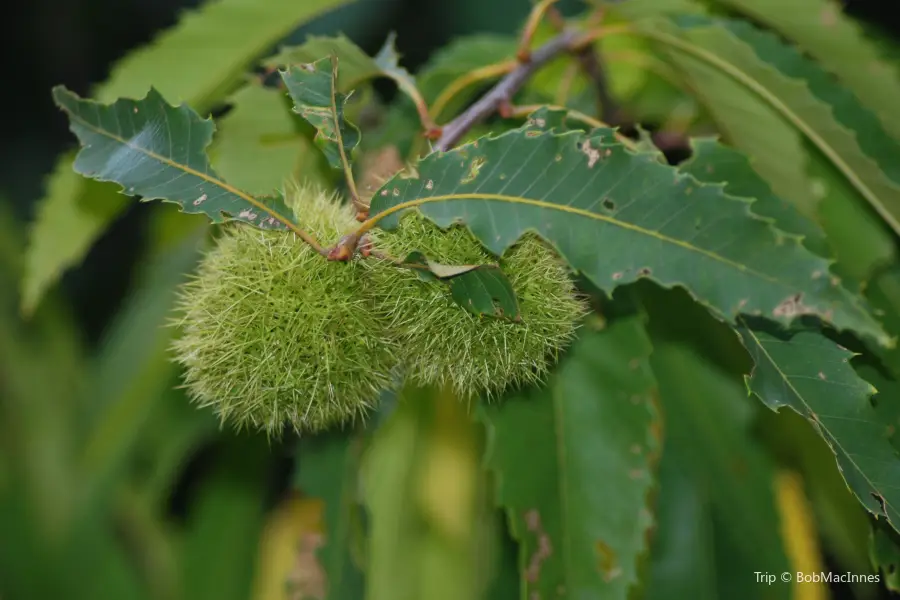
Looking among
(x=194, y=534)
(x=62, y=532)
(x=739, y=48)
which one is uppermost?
(x=739, y=48)

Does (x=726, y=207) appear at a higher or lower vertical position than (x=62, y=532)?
higher

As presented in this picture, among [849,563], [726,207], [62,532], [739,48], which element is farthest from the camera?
[62,532]

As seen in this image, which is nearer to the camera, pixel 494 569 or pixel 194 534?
pixel 494 569

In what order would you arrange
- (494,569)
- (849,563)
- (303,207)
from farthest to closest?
(849,563) < (494,569) < (303,207)

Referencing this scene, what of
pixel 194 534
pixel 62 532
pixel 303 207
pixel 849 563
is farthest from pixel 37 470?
pixel 849 563

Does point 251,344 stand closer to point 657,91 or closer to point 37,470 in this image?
point 657,91

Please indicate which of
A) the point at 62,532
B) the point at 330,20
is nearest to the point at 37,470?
the point at 62,532
